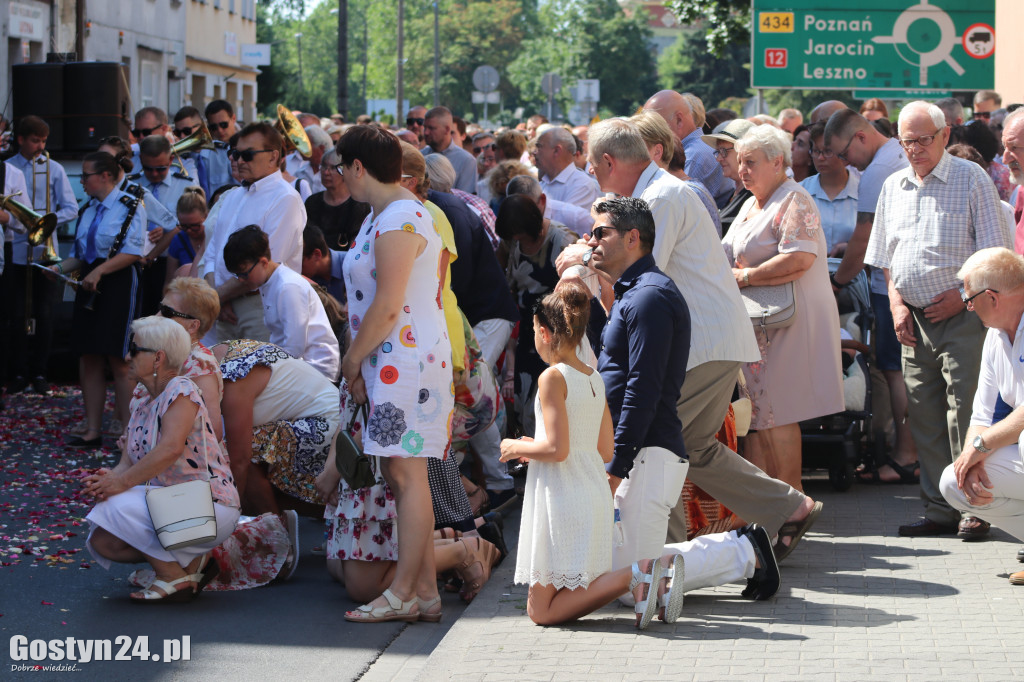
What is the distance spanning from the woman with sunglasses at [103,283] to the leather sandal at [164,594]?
3950 mm

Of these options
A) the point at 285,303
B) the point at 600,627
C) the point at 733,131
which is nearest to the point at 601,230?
the point at 600,627

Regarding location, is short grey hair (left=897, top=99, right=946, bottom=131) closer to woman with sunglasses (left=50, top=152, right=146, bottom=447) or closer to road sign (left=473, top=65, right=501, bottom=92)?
woman with sunglasses (left=50, top=152, right=146, bottom=447)

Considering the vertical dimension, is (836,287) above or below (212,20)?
below

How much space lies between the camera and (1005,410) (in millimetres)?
6230

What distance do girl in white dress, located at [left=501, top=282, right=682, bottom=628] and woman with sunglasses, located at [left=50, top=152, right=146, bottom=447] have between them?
5180 mm

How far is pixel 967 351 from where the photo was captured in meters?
7.17

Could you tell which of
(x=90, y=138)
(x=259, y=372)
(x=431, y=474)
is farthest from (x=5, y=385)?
(x=431, y=474)

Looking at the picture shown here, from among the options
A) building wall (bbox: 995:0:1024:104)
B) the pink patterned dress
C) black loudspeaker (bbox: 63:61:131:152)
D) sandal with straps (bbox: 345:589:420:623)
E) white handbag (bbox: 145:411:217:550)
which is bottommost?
sandal with straps (bbox: 345:589:420:623)

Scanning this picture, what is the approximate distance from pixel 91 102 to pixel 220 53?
107 feet

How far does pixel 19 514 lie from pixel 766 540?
169 inches

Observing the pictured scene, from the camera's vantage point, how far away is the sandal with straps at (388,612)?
602 centimetres

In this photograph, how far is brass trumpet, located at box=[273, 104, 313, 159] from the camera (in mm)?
11246

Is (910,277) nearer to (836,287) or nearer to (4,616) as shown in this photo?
(836,287)

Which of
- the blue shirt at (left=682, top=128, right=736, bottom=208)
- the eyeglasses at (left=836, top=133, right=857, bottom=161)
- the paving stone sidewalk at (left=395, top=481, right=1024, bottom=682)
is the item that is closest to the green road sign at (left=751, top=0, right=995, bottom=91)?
the blue shirt at (left=682, top=128, right=736, bottom=208)
